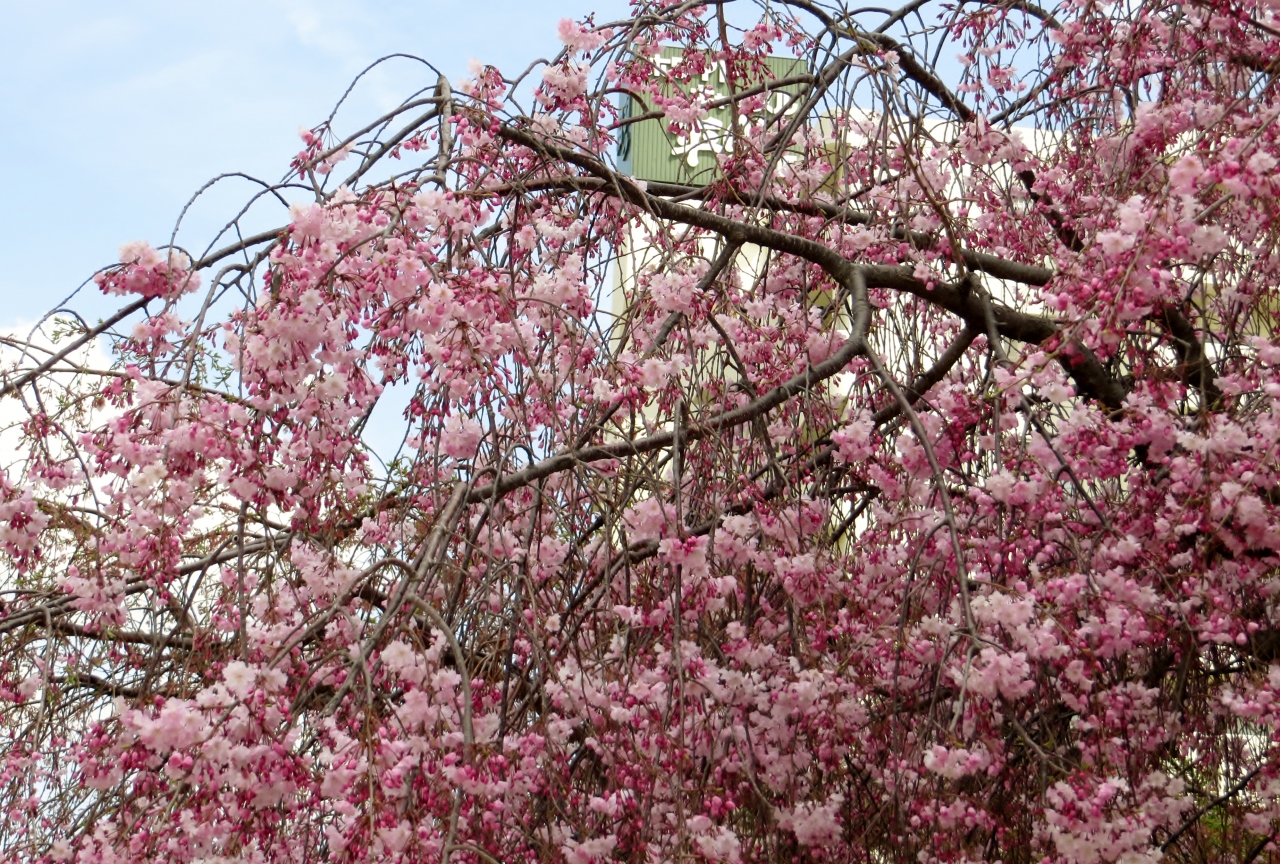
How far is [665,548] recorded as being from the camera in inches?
99.2

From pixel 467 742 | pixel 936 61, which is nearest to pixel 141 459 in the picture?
pixel 467 742

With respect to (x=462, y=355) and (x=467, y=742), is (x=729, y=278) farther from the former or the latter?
(x=467, y=742)

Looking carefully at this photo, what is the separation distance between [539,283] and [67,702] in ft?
7.33

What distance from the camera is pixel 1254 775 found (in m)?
2.69

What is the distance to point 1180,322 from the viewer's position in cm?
335

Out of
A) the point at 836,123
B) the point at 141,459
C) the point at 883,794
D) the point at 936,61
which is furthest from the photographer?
the point at 936,61

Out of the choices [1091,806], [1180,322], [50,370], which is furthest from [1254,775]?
[50,370]

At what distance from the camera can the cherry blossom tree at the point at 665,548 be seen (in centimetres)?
228

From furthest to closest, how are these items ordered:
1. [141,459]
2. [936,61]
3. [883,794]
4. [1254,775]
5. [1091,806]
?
[936,61], [883,794], [1254,775], [141,459], [1091,806]

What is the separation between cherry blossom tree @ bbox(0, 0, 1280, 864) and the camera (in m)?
2.28

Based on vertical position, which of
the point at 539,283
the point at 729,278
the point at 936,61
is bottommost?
the point at 539,283

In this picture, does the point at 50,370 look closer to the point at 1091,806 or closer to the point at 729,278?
the point at 729,278

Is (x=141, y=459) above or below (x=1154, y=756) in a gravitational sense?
above

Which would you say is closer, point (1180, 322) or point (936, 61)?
point (1180, 322)
